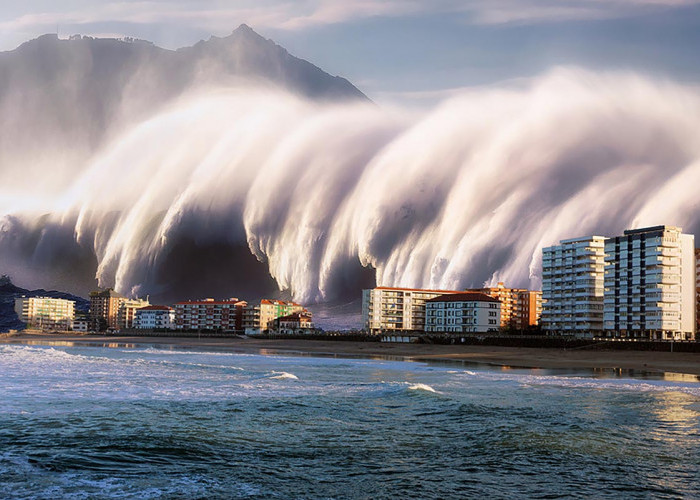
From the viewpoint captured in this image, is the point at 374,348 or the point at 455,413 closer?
the point at 455,413

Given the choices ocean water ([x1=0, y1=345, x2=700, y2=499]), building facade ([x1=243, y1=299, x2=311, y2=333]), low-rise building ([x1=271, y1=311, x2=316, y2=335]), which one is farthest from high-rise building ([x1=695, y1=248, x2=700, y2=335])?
ocean water ([x1=0, y1=345, x2=700, y2=499])

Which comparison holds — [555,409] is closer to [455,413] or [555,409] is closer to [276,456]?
[455,413]

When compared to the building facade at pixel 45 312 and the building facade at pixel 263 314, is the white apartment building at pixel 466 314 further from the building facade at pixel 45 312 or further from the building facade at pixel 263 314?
the building facade at pixel 45 312

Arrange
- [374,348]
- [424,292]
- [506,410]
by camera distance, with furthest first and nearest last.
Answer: [424,292] → [374,348] → [506,410]

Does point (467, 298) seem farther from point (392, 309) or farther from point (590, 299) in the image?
point (590, 299)

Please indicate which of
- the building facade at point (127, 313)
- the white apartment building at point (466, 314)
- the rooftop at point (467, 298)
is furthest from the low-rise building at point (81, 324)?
the rooftop at point (467, 298)

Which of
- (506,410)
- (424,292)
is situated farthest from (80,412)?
(424,292)
